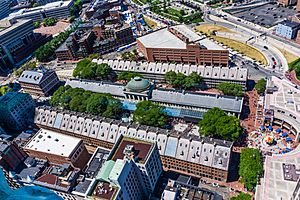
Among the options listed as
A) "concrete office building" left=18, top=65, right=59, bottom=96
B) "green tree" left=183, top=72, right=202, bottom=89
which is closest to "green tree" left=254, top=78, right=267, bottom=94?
"green tree" left=183, top=72, right=202, bottom=89

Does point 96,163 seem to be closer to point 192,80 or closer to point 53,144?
point 53,144

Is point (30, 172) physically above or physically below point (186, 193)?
above

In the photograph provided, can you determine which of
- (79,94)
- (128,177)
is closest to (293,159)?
(128,177)

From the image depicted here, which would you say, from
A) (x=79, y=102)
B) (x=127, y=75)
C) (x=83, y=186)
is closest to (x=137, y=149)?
(x=83, y=186)

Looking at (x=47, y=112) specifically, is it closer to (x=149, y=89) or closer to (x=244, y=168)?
(x=149, y=89)

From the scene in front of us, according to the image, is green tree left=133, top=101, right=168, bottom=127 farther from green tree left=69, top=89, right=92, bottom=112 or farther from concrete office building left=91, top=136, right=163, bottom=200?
green tree left=69, top=89, right=92, bottom=112

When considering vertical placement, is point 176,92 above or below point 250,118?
above
